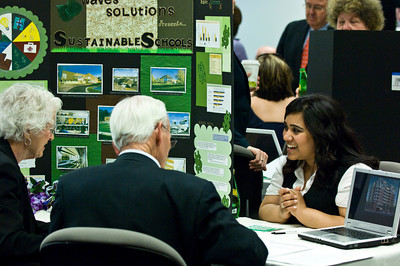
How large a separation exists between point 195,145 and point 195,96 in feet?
0.83

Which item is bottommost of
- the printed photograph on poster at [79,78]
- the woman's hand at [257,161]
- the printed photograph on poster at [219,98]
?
the woman's hand at [257,161]

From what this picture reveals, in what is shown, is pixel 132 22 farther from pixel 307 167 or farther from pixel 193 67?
pixel 307 167

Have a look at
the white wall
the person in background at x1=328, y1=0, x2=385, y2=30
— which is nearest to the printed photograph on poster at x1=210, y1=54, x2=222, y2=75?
the person in background at x1=328, y1=0, x2=385, y2=30

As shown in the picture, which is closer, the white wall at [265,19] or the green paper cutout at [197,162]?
the green paper cutout at [197,162]

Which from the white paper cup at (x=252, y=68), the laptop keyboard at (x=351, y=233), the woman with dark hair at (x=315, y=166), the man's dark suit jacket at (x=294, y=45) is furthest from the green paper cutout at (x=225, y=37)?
the man's dark suit jacket at (x=294, y=45)

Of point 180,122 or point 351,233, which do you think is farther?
point 180,122

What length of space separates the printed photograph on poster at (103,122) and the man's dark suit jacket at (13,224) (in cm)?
87

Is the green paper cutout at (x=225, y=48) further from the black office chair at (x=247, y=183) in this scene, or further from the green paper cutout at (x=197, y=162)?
the black office chair at (x=247, y=183)

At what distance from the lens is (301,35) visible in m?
6.04

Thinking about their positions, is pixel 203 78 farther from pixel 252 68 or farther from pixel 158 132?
pixel 252 68

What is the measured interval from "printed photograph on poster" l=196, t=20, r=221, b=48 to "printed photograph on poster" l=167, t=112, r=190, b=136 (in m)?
0.37

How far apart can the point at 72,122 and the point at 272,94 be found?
2.65m

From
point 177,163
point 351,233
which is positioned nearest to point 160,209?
point 351,233

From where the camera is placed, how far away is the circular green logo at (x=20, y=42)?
3301mm
